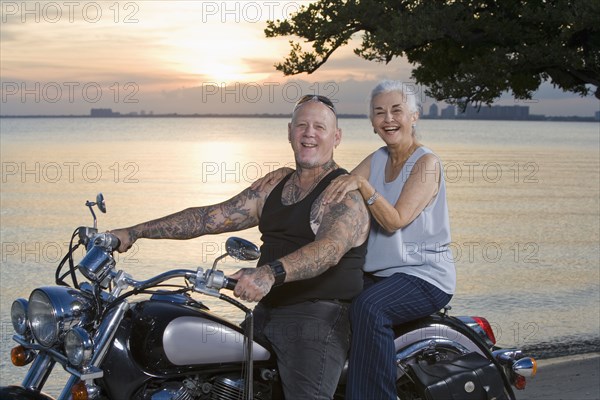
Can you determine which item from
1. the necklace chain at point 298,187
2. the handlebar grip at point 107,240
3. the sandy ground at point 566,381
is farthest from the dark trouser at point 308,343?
the sandy ground at point 566,381

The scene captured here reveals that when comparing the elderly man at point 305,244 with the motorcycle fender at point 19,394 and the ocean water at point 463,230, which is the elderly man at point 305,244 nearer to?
the motorcycle fender at point 19,394

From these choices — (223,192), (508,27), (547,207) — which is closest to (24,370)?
(508,27)

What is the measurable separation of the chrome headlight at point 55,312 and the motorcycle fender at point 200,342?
32 cm

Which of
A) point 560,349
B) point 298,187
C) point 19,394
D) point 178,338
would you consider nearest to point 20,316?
point 19,394

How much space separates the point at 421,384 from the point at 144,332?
1.33 metres

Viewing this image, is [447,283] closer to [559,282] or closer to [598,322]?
[598,322]

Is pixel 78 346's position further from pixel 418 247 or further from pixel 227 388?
pixel 418 247

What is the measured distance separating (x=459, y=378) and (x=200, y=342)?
1.32 m

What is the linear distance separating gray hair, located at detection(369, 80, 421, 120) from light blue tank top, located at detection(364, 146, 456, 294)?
0.29 metres

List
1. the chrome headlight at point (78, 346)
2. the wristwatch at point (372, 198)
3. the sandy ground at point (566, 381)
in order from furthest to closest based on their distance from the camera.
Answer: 1. the sandy ground at point (566, 381)
2. the wristwatch at point (372, 198)
3. the chrome headlight at point (78, 346)

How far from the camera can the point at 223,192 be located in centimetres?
2627

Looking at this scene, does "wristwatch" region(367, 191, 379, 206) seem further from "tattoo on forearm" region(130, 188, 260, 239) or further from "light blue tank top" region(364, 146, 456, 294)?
"tattoo on forearm" region(130, 188, 260, 239)

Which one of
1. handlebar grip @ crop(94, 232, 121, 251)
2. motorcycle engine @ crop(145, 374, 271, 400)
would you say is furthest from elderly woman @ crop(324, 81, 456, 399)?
handlebar grip @ crop(94, 232, 121, 251)

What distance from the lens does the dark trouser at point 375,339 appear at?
381 centimetres
